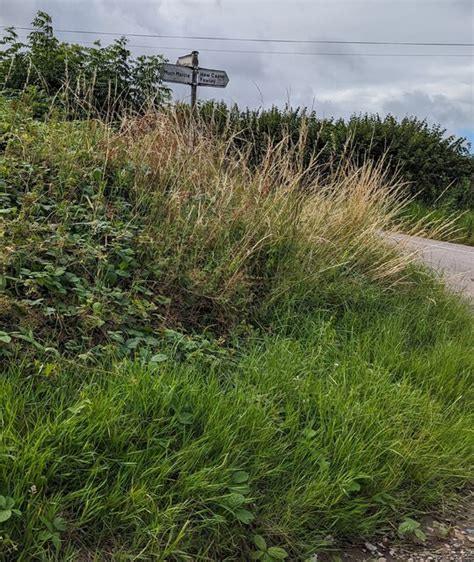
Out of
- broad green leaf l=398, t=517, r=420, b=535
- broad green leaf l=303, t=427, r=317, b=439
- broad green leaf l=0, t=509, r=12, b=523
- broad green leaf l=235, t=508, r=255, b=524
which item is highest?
broad green leaf l=303, t=427, r=317, b=439

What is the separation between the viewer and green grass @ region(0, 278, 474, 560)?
1856 millimetres

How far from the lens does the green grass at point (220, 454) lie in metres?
1.86

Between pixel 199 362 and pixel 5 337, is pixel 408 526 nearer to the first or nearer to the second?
pixel 199 362

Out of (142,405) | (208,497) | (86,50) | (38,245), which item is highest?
(86,50)

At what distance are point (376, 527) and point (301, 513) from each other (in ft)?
1.26

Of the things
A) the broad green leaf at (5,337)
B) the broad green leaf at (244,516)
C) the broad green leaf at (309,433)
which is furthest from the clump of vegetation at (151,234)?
the broad green leaf at (244,516)

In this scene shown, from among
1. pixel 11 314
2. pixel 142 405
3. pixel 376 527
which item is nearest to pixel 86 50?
pixel 11 314

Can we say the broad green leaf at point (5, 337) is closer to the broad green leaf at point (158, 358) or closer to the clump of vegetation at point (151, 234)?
the clump of vegetation at point (151, 234)

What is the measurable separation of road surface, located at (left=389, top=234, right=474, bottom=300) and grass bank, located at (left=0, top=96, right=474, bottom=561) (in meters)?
0.53

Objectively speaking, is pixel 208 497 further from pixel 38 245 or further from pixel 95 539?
pixel 38 245

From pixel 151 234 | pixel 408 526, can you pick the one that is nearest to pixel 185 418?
pixel 408 526

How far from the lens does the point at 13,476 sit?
1807 millimetres

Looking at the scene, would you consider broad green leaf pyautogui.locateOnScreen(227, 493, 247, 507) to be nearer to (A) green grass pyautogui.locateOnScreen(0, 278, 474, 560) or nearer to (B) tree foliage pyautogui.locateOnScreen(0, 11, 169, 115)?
(A) green grass pyautogui.locateOnScreen(0, 278, 474, 560)

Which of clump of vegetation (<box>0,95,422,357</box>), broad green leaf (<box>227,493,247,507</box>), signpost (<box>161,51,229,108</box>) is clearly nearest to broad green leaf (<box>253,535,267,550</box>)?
broad green leaf (<box>227,493,247,507</box>)
